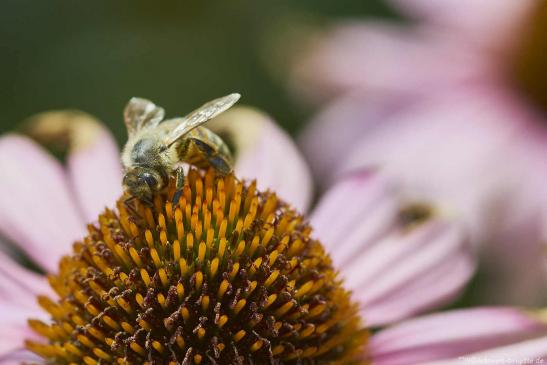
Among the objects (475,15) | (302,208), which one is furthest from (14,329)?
(475,15)

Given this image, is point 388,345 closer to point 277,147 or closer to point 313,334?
point 313,334

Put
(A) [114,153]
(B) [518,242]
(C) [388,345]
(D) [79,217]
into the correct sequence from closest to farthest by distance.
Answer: (C) [388,345] → (D) [79,217] → (A) [114,153] → (B) [518,242]

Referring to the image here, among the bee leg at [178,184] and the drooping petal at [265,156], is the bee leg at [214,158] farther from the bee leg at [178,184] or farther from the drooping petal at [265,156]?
the drooping petal at [265,156]

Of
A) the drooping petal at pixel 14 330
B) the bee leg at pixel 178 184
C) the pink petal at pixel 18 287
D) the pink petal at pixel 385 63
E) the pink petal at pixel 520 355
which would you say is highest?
the pink petal at pixel 385 63

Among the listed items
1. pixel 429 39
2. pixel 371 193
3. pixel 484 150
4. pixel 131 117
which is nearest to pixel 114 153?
pixel 131 117

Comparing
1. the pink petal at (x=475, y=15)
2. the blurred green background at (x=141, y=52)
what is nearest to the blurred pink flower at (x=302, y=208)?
the pink petal at (x=475, y=15)

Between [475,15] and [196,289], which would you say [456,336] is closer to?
[196,289]
